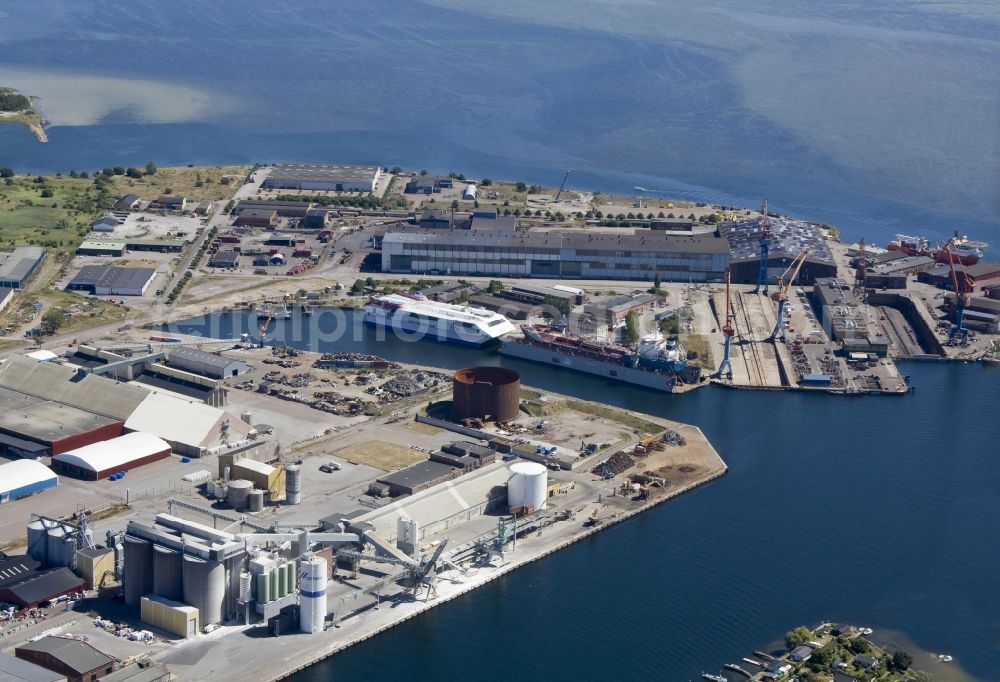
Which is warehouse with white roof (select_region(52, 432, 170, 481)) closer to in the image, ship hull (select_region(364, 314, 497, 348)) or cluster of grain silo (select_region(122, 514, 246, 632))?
cluster of grain silo (select_region(122, 514, 246, 632))

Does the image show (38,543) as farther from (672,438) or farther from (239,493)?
(672,438)

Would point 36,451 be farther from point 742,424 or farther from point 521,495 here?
point 742,424

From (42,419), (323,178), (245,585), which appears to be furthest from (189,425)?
(323,178)

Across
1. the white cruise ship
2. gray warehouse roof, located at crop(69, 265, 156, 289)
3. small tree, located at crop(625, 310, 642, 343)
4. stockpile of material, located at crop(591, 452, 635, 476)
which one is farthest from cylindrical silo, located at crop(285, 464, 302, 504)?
gray warehouse roof, located at crop(69, 265, 156, 289)

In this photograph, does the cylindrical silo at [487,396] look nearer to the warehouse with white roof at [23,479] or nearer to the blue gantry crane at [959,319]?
the warehouse with white roof at [23,479]

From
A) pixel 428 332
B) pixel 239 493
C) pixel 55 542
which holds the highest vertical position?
pixel 428 332

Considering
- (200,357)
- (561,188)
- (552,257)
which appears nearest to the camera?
(200,357)

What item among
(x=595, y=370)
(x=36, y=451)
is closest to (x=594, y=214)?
(x=595, y=370)
